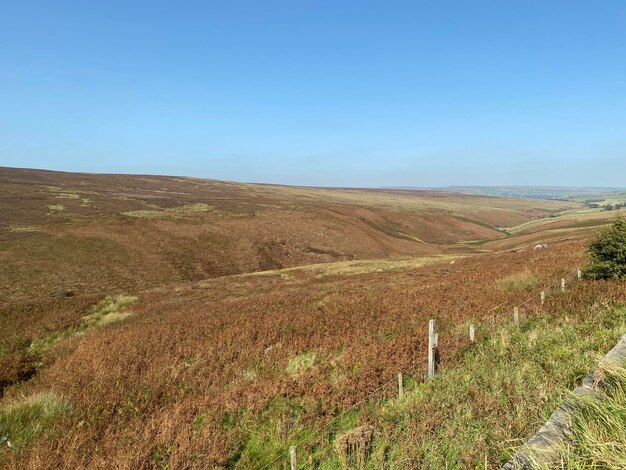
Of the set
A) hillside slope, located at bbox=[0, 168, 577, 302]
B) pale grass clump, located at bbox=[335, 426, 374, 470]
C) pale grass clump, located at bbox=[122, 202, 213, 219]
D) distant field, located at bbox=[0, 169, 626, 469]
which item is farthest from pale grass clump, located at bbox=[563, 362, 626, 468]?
pale grass clump, located at bbox=[122, 202, 213, 219]

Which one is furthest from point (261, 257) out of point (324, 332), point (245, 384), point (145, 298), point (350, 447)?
point (350, 447)

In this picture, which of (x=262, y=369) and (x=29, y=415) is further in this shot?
(x=262, y=369)

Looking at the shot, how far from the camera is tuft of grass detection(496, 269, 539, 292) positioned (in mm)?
16859

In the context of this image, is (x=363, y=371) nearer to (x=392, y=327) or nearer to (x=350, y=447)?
(x=350, y=447)

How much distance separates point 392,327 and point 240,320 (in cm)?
755

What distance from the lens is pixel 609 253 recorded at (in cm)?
1519

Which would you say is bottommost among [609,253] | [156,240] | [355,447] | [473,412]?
[156,240]

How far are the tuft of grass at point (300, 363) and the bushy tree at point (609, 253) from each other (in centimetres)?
1286

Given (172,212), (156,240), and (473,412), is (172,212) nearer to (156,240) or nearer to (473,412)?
(156,240)

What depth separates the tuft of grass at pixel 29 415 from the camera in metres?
7.58

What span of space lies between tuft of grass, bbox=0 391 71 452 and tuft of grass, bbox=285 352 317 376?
545 centimetres

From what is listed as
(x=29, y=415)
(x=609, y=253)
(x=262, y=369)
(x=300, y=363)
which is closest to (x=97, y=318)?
(x=29, y=415)

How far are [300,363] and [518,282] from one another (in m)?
12.4

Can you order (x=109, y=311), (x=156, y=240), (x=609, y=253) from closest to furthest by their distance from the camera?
(x=609, y=253), (x=109, y=311), (x=156, y=240)
